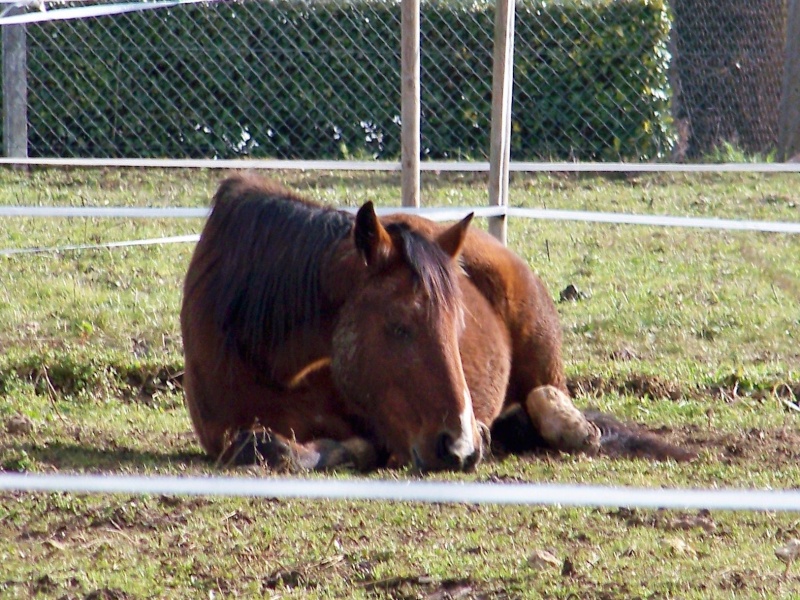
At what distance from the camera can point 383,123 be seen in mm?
11281

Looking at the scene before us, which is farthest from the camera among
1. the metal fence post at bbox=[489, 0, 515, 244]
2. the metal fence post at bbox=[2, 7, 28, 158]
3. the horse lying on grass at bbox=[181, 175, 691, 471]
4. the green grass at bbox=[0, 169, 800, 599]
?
the metal fence post at bbox=[2, 7, 28, 158]

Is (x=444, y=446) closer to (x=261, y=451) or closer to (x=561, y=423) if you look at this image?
(x=261, y=451)

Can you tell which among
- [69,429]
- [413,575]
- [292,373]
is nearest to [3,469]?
[69,429]

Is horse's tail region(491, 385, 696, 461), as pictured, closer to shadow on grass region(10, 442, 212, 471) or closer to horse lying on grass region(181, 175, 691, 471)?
horse lying on grass region(181, 175, 691, 471)

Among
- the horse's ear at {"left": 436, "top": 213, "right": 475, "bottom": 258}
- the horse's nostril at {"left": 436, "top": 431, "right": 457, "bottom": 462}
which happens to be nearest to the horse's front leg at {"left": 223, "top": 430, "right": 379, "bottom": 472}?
the horse's nostril at {"left": 436, "top": 431, "right": 457, "bottom": 462}

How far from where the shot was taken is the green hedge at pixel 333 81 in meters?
10.7

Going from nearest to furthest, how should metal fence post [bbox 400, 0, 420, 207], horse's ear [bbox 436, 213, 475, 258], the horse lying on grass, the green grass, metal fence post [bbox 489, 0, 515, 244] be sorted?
the green grass → the horse lying on grass → horse's ear [bbox 436, 213, 475, 258] → metal fence post [bbox 400, 0, 420, 207] → metal fence post [bbox 489, 0, 515, 244]

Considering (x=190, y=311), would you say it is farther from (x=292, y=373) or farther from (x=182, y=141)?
(x=182, y=141)

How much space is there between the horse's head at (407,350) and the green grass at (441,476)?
17 centimetres

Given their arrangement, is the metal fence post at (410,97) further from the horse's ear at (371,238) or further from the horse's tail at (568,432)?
the horse's ear at (371,238)

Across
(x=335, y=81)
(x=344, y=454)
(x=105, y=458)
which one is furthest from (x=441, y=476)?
(x=335, y=81)

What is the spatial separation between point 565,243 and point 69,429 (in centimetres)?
496

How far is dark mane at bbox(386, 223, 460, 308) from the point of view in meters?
4.11

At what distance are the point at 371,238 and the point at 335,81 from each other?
23.5 ft
